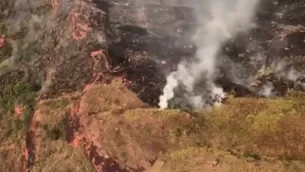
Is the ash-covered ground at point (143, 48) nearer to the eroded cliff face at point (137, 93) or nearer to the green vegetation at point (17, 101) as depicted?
the eroded cliff face at point (137, 93)

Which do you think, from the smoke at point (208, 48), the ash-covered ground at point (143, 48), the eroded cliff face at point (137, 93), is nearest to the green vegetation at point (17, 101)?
the eroded cliff face at point (137, 93)

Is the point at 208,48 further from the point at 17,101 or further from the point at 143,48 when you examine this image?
the point at 17,101

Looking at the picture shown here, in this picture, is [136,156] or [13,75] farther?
[13,75]

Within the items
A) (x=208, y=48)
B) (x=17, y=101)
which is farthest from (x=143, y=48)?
(x=17, y=101)

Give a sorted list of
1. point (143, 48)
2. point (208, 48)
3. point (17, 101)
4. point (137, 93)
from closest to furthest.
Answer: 1. point (137, 93)
2. point (208, 48)
3. point (143, 48)
4. point (17, 101)

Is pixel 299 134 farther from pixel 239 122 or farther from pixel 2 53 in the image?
pixel 2 53

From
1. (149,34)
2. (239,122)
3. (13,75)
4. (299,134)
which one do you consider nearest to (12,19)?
(13,75)

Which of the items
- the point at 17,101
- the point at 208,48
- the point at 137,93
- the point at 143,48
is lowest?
the point at 17,101
